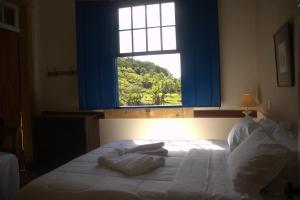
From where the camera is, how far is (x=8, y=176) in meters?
2.53

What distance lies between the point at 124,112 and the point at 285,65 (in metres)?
2.58

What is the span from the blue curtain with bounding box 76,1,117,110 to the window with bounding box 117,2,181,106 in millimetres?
171

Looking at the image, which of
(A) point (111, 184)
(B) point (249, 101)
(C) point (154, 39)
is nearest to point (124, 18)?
(C) point (154, 39)

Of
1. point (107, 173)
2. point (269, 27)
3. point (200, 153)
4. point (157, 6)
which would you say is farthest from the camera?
point (157, 6)

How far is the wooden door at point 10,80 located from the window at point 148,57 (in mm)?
1568

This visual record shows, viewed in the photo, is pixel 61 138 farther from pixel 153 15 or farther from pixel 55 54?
pixel 153 15

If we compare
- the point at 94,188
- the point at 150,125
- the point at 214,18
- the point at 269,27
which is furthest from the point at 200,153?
the point at 214,18

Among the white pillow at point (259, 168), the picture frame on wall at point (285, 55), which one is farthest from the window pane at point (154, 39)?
the white pillow at point (259, 168)

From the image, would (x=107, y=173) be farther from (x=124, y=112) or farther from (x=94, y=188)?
(x=124, y=112)

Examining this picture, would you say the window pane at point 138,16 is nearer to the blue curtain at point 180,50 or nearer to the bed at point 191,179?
the blue curtain at point 180,50

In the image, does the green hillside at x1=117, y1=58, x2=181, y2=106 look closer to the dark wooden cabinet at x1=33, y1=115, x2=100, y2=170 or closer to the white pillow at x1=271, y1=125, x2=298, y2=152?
the dark wooden cabinet at x1=33, y1=115, x2=100, y2=170

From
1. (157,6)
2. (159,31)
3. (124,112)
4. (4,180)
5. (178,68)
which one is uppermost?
(157,6)

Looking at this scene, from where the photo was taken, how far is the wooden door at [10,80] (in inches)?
164

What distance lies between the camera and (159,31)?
4.05m
